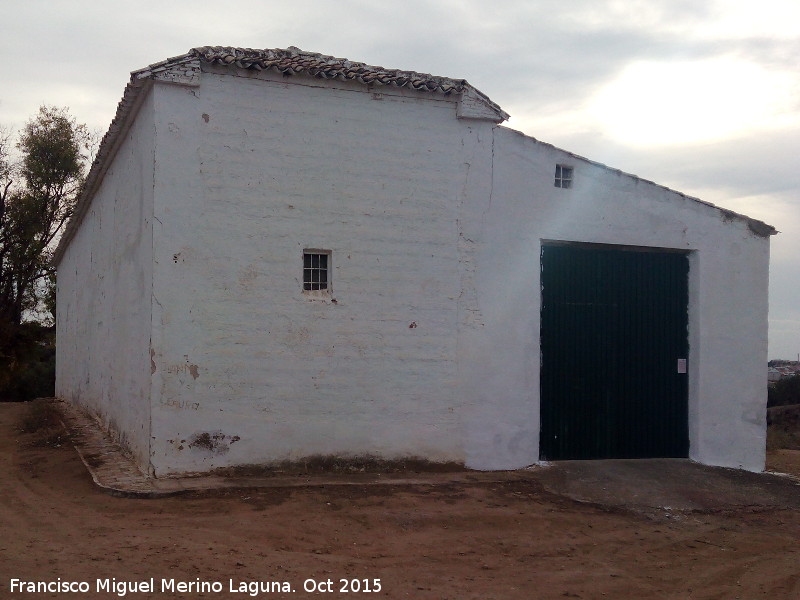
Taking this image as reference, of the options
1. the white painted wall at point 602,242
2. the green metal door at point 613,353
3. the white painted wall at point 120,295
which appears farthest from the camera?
the green metal door at point 613,353

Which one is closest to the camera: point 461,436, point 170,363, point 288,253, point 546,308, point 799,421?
point 170,363

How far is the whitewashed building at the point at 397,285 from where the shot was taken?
8.97 metres

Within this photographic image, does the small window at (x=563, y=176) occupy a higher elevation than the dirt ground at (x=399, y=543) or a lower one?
higher

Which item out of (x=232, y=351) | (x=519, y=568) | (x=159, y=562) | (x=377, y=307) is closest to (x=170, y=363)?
(x=232, y=351)

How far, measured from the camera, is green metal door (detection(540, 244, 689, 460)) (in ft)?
35.0

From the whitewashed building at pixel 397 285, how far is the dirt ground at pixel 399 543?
1146 mm

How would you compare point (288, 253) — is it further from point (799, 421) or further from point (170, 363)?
point (799, 421)

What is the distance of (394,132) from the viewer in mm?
9930

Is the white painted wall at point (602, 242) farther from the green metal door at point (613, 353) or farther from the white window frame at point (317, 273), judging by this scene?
the white window frame at point (317, 273)

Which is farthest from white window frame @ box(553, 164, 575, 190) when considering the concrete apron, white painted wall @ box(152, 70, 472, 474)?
the concrete apron

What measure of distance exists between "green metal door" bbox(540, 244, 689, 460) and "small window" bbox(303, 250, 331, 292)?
3.15m

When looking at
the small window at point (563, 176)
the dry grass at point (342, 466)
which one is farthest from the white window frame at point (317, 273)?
the small window at point (563, 176)

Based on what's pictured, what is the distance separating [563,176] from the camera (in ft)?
35.2

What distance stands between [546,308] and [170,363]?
204 inches
